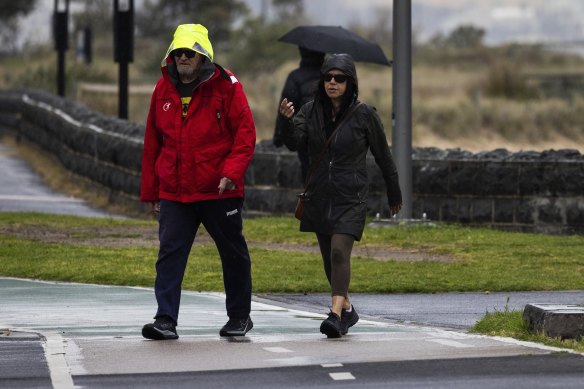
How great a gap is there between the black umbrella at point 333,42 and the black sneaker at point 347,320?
22.7 feet

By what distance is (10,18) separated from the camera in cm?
12019

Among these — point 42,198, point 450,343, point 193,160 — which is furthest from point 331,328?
point 42,198

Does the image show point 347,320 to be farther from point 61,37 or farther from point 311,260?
point 61,37

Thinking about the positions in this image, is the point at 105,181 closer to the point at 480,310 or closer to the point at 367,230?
the point at 367,230

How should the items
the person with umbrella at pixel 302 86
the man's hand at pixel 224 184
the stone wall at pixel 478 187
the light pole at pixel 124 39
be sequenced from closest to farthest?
the man's hand at pixel 224 184 < the person with umbrella at pixel 302 86 < the stone wall at pixel 478 187 < the light pole at pixel 124 39

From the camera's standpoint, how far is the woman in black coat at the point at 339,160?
11.1 m

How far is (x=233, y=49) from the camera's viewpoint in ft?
339

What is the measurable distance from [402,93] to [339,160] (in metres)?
8.83

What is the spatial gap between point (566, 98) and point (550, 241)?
49521 millimetres

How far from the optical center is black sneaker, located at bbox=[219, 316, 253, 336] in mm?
10883

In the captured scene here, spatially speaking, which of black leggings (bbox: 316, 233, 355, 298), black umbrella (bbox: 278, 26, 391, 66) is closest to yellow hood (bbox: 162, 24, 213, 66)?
black leggings (bbox: 316, 233, 355, 298)

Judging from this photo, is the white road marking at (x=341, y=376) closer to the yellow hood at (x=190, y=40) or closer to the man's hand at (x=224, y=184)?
the man's hand at (x=224, y=184)

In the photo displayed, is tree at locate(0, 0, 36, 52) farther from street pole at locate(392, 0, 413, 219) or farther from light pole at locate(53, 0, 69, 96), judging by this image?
street pole at locate(392, 0, 413, 219)

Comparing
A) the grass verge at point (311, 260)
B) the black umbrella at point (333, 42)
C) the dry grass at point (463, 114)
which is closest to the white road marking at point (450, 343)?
the grass verge at point (311, 260)
